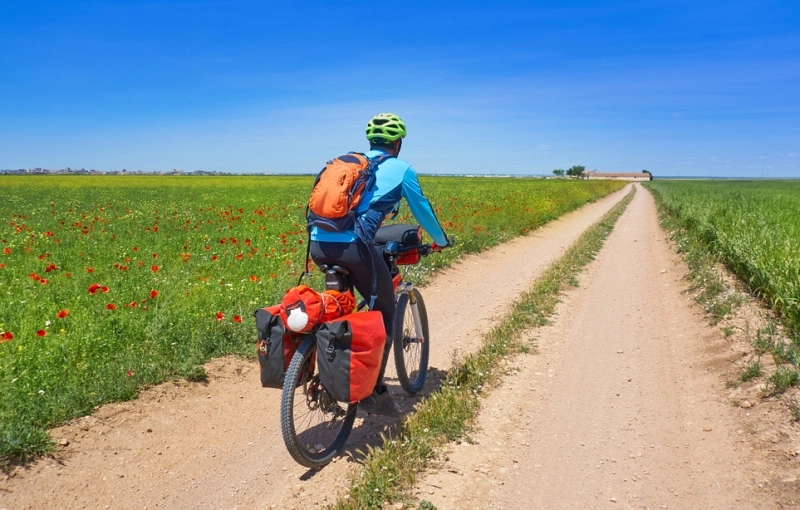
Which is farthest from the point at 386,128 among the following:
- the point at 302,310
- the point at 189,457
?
the point at 189,457

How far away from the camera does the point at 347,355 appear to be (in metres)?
3.18

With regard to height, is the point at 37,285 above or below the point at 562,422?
above

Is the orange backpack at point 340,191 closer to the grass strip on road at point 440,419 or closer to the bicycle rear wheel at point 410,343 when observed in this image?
the bicycle rear wheel at point 410,343

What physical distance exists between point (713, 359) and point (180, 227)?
40.3 ft

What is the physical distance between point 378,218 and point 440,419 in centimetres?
161

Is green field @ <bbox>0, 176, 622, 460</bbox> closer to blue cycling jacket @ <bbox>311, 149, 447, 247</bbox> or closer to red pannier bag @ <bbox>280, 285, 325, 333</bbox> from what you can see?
red pannier bag @ <bbox>280, 285, 325, 333</bbox>

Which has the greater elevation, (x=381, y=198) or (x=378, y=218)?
(x=381, y=198)

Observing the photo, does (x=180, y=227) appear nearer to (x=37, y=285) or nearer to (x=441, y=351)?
(x=37, y=285)

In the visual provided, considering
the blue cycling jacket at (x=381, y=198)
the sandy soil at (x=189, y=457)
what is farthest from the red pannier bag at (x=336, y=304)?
the sandy soil at (x=189, y=457)

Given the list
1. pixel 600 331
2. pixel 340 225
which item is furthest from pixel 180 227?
pixel 340 225

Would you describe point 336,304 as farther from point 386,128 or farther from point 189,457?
point 189,457

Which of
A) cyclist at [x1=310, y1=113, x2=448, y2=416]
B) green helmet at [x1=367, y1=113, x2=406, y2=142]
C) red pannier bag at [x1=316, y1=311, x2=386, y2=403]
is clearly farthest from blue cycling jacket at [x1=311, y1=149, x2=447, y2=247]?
red pannier bag at [x1=316, y1=311, x2=386, y2=403]

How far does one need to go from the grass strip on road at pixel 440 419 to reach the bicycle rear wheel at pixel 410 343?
0.75 ft

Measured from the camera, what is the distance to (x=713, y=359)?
5469 mm
